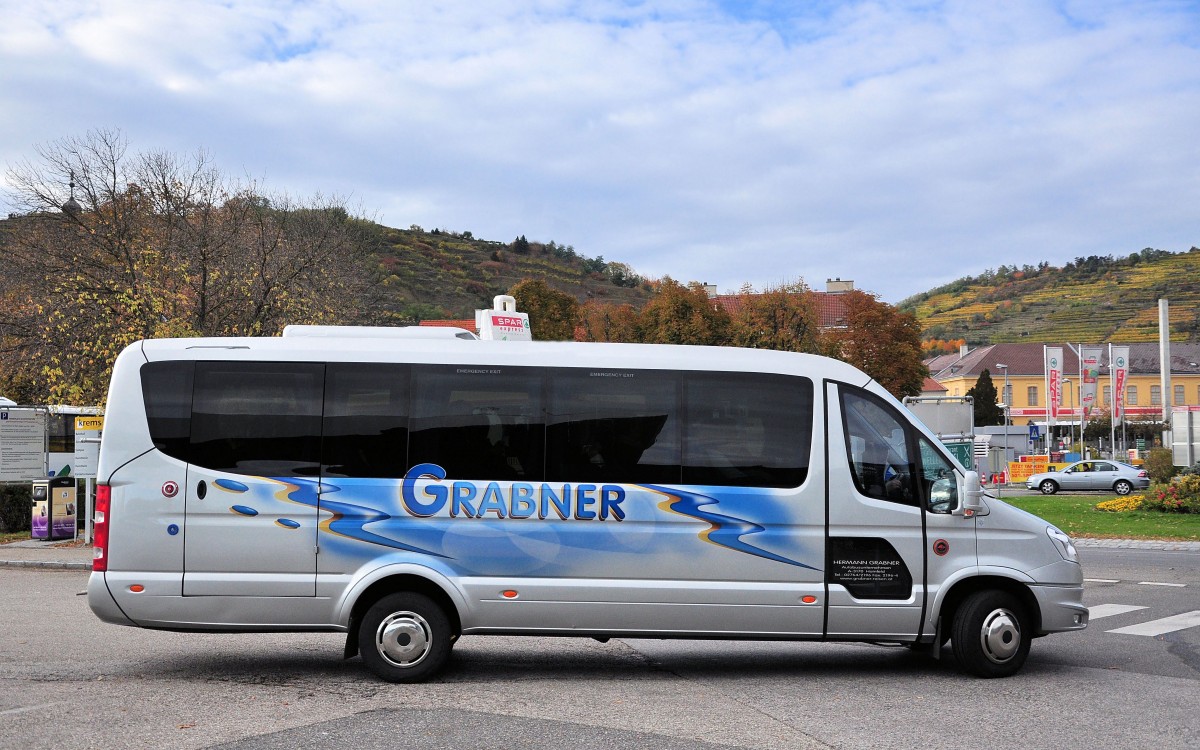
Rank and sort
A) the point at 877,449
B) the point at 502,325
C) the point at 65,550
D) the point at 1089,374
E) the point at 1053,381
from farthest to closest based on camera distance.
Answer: the point at 1053,381, the point at 1089,374, the point at 65,550, the point at 502,325, the point at 877,449

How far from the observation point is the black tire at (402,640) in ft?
27.0

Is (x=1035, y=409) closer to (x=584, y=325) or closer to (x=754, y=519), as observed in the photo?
(x=584, y=325)

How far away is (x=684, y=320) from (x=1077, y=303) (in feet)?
354

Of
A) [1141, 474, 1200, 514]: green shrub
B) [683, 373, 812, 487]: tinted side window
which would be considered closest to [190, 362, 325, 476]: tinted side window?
[683, 373, 812, 487]: tinted side window

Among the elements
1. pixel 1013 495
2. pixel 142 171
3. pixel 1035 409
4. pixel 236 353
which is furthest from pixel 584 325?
pixel 236 353

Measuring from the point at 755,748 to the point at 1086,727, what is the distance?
2216 millimetres

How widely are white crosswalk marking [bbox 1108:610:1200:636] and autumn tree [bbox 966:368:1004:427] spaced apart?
81.4 m

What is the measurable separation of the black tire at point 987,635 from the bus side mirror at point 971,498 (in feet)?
2.01

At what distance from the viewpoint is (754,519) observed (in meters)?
8.38

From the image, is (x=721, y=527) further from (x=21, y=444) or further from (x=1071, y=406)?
(x=1071, y=406)

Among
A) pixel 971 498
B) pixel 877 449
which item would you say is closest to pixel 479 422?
pixel 877 449

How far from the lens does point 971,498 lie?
8.51 meters

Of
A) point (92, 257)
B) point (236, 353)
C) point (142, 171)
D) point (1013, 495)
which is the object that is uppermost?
point (142, 171)

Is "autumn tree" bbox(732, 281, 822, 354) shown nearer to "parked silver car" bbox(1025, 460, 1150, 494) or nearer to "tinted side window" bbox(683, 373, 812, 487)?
"parked silver car" bbox(1025, 460, 1150, 494)
